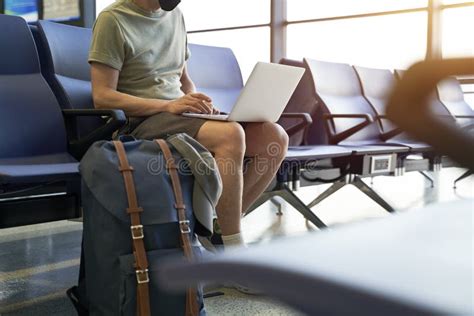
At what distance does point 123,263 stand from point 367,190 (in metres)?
2.17

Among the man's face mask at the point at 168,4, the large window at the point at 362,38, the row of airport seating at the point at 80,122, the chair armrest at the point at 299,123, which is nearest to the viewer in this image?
the row of airport seating at the point at 80,122

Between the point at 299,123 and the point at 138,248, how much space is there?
65.9 inches

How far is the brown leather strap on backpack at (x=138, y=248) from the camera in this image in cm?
126

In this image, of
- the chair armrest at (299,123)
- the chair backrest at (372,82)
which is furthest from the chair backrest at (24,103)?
the chair backrest at (372,82)

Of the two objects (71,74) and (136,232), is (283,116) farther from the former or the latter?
(136,232)

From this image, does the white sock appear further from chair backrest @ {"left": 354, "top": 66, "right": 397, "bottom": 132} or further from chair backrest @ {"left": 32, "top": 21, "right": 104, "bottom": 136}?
chair backrest @ {"left": 354, "top": 66, "right": 397, "bottom": 132}

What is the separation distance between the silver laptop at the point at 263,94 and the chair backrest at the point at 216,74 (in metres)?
0.91

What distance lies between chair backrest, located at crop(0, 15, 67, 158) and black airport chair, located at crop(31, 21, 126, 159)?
0.15 feet

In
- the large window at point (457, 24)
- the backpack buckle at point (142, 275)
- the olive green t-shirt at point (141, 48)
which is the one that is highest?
the large window at point (457, 24)

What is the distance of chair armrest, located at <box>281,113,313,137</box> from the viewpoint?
266 centimetres

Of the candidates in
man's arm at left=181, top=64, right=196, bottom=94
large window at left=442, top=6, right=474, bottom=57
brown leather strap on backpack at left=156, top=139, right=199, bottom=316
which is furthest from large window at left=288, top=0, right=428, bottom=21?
brown leather strap on backpack at left=156, top=139, right=199, bottom=316

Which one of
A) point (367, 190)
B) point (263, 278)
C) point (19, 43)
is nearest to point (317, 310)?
point (263, 278)

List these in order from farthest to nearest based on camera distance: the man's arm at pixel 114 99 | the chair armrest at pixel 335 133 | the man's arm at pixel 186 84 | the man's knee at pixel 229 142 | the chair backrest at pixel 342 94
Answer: the chair backrest at pixel 342 94
the chair armrest at pixel 335 133
the man's arm at pixel 186 84
the man's arm at pixel 114 99
the man's knee at pixel 229 142

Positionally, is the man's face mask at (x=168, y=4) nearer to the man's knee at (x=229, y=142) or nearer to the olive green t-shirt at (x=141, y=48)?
the olive green t-shirt at (x=141, y=48)
